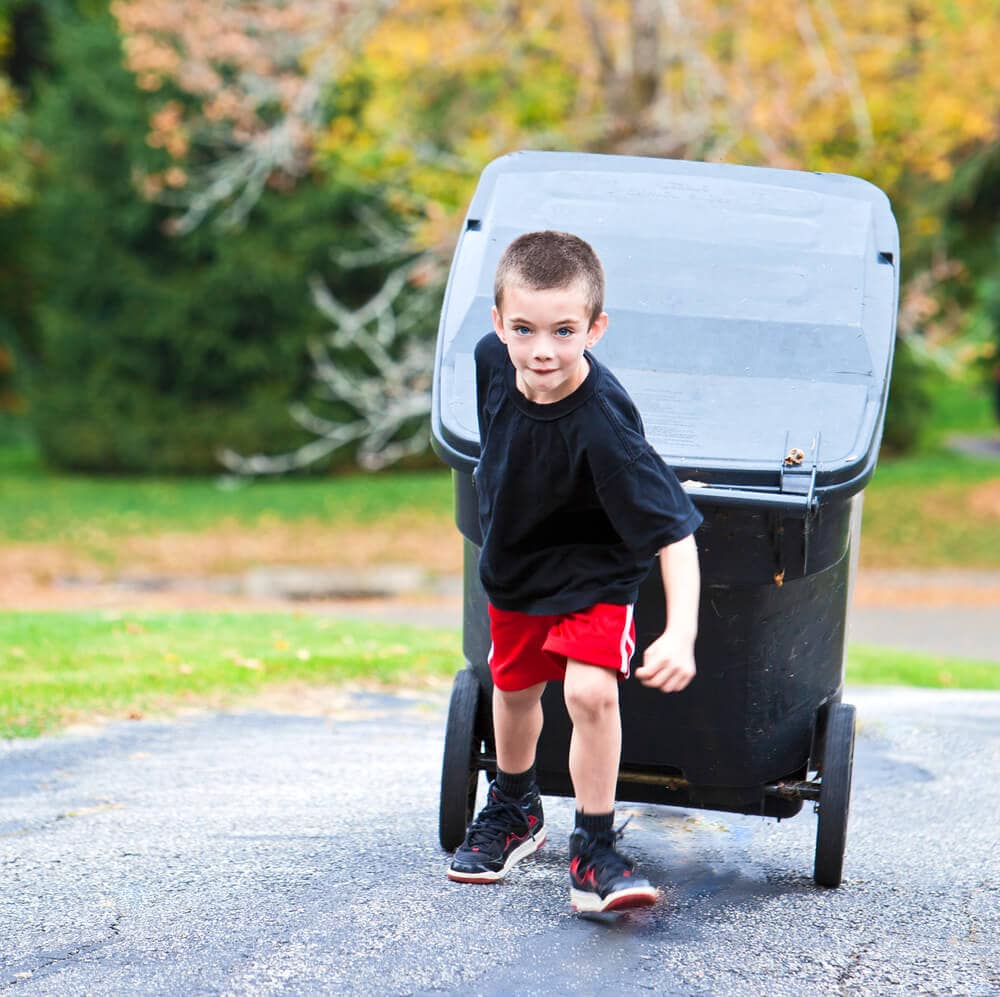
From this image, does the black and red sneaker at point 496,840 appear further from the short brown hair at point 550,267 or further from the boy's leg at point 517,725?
the short brown hair at point 550,267

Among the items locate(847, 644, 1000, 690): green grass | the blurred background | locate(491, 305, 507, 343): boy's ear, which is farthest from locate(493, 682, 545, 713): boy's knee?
the blurred background

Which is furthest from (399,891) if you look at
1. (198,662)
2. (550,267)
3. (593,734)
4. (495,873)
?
(198,662)

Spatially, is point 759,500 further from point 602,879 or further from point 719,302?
point 602,879

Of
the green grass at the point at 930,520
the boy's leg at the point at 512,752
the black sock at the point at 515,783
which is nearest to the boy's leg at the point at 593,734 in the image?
the boy's leg at the point at 512,752

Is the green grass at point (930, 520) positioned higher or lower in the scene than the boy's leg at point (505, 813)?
lower

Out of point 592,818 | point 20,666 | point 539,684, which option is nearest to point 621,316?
point 539,684

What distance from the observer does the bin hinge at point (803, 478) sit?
332cm

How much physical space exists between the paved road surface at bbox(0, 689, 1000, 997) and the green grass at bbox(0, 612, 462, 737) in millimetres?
670

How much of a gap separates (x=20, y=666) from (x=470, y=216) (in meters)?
3.55

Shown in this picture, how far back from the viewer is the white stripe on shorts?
324 centimetres

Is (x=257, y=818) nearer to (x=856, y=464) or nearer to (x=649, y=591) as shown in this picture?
(x=649, y=591)

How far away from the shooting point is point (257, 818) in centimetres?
421

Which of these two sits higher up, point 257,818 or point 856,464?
point 856,464

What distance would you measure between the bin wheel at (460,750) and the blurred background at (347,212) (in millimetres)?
8586
